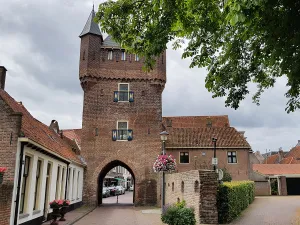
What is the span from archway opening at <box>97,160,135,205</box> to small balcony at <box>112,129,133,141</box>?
1999mm

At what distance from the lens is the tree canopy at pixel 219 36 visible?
5.99 meters

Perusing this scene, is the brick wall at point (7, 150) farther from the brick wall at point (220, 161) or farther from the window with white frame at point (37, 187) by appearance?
the brick wall at point (220, 161)

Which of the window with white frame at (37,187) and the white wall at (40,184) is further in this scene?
the window with white frame at (37,187)

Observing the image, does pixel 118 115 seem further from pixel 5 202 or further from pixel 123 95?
pixel 5 202

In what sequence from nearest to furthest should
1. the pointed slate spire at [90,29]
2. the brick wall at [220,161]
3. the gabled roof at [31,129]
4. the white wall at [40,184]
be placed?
1. the white wall at [40,184]
2. the gabled roof at [31,129]
3. the pointed slate spire at [90,29]
4. the brick wall at [220,161]

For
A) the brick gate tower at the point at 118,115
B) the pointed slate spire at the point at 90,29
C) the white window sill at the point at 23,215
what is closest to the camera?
the white window sill at the point at 23,215

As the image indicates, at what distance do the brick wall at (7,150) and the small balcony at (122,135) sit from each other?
1457cm

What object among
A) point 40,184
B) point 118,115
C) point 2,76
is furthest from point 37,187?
point 118,115

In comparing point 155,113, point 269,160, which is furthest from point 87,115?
point 269,160

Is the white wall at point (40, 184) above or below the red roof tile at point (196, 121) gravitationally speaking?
below

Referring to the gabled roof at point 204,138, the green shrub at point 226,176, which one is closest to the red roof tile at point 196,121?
the gabled roof at point 204,138

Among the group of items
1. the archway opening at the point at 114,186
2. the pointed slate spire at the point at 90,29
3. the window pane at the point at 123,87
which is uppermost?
the pointed slate spire at the point at 90,29

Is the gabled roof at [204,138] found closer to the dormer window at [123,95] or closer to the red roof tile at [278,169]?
the dormer window at [123,95]

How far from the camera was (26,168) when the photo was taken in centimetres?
1183
